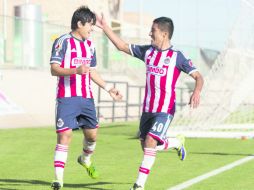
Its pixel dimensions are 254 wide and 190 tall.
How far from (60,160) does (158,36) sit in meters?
1.70

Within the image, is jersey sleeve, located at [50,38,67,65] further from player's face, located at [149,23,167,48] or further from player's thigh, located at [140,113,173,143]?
player's thigh, located at [140,113,173,143]

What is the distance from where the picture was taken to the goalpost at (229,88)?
17000 millimetres

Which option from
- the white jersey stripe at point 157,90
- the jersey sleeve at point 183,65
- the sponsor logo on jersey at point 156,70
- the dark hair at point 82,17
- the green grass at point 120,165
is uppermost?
the dark hair at point 82,17

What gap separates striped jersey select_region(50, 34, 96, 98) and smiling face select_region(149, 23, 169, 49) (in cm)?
73

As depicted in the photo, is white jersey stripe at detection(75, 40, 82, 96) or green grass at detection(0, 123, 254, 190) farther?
green grass at detection(0, 123, 254, 190)

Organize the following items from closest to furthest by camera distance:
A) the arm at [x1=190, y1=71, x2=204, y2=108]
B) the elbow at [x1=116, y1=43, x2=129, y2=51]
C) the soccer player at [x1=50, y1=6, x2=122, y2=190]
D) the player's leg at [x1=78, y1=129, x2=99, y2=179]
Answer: the arm at [x1=190, y1=71, x2=204, y2=108] → the soccer player at [x1=50, y1=6, x2=122, y2=190] → the elbow at [x1=116, y1=43, x2=129, y2=51] → the player's leg at [x1=78, y1=129, x2=99, y2=179]

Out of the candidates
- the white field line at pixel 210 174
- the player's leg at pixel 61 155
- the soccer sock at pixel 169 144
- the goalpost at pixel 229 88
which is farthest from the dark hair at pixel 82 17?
the goalpost at pixel 229 88

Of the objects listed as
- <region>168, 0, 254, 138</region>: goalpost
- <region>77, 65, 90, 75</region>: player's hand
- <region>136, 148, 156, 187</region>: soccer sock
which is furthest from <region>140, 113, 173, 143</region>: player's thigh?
<region>168, 0, 254, 138</region>: goalpost

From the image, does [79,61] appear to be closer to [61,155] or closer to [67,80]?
[67,80]

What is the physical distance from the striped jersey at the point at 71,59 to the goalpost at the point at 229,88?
8692 mm

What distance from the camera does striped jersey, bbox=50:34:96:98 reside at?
7.75m

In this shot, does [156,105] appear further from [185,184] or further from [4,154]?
[4,154]

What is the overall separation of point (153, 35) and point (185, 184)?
1824 millimetres

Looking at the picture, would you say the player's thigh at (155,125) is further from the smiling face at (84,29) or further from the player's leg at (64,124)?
the smiling face at (84,29)
